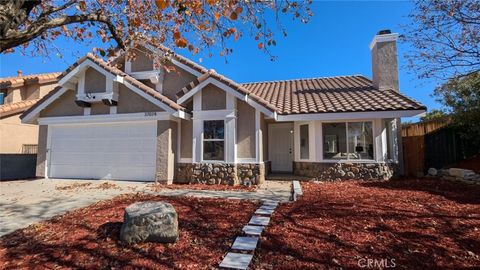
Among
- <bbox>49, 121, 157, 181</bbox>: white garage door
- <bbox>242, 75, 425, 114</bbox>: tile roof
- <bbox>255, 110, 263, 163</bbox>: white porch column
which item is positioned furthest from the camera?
<bbox>49, 121, 157, 181</bbox>: white garage door

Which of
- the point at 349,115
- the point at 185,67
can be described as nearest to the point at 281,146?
→ the point at 349,115

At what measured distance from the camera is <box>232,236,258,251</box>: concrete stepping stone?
14.4ft

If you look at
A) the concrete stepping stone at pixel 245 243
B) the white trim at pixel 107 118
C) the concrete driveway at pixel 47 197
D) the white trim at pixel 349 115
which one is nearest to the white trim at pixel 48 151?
the white trim at pixel 107 118

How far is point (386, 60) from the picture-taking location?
1326cm

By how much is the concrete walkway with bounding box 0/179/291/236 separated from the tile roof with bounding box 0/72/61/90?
30.4ft

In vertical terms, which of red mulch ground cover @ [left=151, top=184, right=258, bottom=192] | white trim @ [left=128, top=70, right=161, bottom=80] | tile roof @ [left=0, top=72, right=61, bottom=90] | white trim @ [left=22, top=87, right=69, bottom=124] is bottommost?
red mulch ground cover @ [left=151, top=184, right=258, bottom=192]

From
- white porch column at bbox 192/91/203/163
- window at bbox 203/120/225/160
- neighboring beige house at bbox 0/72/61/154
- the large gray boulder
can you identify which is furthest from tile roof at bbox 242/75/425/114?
neighboring beige house at bbox 0/72/61/154

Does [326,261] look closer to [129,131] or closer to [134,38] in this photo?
[134,38]

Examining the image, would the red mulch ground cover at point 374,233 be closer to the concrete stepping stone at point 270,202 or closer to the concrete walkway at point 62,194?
the concrete stepping stone at point 270,202

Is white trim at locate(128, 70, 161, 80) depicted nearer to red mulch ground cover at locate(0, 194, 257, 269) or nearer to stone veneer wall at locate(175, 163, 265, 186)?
stone veneer wall at locate(175, 163, 265, 186)

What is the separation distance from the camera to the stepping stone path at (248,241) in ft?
13.0

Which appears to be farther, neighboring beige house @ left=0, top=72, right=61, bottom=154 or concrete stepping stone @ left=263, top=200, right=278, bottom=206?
neighboring beige house @ left=0, top=72, right=61, bottom=154

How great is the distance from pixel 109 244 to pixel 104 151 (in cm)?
845

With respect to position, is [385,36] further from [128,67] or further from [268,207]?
[128,67]
